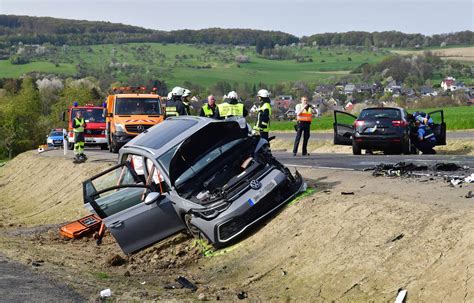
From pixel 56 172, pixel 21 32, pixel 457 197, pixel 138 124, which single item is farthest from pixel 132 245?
pixel 21 32

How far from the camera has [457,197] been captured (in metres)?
10.9

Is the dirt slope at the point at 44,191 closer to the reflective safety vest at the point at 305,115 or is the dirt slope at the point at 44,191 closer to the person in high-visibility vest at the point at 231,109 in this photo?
the person in high-visibility vest at the point at 231,109

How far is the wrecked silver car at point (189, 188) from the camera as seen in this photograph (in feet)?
37.4

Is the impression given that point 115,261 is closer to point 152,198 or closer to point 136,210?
point 136,210

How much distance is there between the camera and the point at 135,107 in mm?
27844

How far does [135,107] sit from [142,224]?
16647 millimetres

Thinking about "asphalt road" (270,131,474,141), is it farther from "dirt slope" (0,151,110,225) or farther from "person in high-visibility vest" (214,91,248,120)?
"person in high-visibility vest" (214,91,248,120)

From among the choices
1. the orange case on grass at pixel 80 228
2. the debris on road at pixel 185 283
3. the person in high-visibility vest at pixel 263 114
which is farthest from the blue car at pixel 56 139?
the debris on road at pixel 185 283

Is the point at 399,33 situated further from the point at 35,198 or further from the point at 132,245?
the point at 132,245

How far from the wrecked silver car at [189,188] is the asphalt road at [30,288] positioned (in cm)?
170

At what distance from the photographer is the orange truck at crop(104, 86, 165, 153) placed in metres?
27.2

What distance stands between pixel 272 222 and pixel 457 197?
2.86m

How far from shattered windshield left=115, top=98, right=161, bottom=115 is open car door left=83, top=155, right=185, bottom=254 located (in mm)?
15810

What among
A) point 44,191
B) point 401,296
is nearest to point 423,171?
point 401,296
